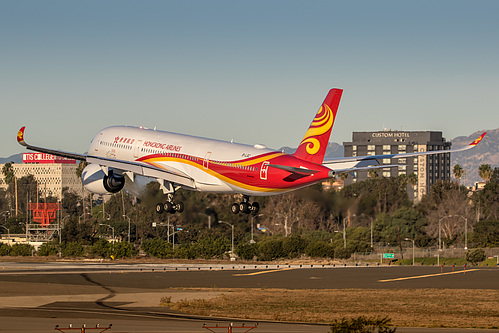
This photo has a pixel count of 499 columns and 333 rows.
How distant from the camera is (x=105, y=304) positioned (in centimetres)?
6688

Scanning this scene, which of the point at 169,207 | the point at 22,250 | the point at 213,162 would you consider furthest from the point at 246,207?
the point at 22,250

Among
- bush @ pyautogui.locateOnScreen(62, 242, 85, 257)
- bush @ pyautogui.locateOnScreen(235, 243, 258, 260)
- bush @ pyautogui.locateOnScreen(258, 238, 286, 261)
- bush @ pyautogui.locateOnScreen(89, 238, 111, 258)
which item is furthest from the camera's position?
bush @ pyautogui.locateOnScreen(62, 242, 85, 257)

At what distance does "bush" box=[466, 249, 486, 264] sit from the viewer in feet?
492

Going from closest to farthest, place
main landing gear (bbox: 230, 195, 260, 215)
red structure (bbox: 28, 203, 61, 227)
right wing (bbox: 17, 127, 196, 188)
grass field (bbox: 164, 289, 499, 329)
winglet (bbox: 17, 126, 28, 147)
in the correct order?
grass field (bbox: 164, 289, 499, 329) < main landing gear (bbox: 230, 195, 260, 215) < winglet (bbox: 17, 126, 28, 147) < right wing (bbox: 17, 127, 196, 188) < red structure (bbox: 28, 203, 61, 227)

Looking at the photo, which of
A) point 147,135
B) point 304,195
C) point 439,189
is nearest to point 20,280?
point 147,135

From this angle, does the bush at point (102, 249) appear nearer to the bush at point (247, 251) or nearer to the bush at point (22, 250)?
the bush at point (22, 250)

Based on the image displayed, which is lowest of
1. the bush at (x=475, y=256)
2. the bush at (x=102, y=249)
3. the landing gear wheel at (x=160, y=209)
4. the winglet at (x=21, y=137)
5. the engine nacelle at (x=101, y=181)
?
the bush at (x=475, y=256)

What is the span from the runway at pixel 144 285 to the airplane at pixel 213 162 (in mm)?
10469

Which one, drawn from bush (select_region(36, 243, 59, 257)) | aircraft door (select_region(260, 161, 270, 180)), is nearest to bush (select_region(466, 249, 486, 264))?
bush (select_region(36, 243, 59, 257))

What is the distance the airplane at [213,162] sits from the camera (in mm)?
68625

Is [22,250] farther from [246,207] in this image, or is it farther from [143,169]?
[246,207]

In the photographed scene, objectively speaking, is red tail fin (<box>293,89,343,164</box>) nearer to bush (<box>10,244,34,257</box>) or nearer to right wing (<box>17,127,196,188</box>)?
right wing (<box>17,127,196,188</box>)

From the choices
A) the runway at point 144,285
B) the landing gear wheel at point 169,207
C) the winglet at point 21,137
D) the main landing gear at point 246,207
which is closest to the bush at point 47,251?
the runway at point 144,285

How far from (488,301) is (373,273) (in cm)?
3247
